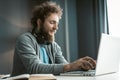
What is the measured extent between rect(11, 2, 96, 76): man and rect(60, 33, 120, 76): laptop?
0.26 feet

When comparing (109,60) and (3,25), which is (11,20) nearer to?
(3,25)

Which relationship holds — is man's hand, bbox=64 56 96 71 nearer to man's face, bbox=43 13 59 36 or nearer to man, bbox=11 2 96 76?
man, bbox=11 2 96 76

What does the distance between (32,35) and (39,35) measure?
9 cm

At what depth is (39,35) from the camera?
6.65 ft

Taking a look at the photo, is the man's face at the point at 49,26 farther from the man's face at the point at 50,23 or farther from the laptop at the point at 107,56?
the laptop at the point at 107,56

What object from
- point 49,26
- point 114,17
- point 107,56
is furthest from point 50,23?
point 114,17

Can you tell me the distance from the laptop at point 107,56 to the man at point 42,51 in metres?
0.08

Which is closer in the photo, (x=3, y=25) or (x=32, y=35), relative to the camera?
(x=32, y=35)

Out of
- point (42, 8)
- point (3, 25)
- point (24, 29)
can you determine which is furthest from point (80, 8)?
point (42, 8)

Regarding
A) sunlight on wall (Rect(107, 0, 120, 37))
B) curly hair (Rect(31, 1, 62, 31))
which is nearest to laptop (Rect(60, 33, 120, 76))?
curly hair (Rect(31, 1, 62, 31))

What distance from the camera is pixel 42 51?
6.46 feet

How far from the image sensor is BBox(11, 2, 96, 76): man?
162 cm

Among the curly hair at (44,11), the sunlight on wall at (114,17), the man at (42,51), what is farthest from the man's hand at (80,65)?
the sunlight on wall at (114,17)

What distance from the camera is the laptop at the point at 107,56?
1365 mm
